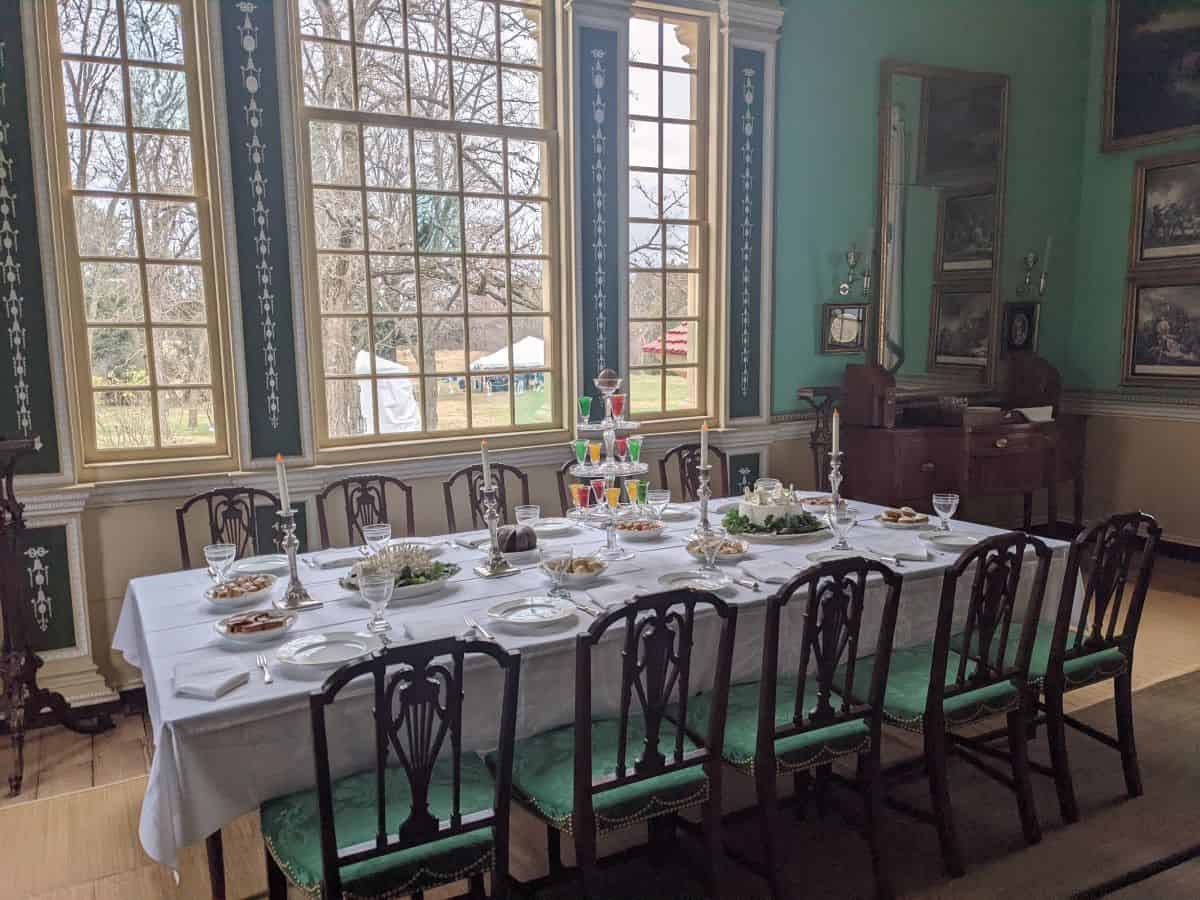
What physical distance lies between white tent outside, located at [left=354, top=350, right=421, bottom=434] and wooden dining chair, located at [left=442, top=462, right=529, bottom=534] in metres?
0.39

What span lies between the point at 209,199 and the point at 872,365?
11.8 ft

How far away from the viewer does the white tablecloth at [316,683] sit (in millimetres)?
1897

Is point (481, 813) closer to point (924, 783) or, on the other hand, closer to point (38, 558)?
point (924, 783)

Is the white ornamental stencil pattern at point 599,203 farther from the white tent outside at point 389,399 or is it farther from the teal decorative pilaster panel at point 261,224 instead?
the teal decorative pilaster panel at point 261,224

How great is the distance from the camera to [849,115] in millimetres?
5312

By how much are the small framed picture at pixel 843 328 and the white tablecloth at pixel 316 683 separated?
238 cm

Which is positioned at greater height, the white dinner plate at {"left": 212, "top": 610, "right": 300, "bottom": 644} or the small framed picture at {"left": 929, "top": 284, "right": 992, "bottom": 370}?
the small framed picture at {"left": 929, "top": 284, "right": 992, "bottom": 370}

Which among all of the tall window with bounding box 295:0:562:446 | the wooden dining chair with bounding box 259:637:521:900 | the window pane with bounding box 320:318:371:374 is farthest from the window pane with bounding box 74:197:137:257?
the wooden dining chair with bounding box 259:637:521:900

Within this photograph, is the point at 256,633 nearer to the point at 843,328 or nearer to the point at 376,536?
the point at 376,536

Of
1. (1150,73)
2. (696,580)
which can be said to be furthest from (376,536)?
(1150,73)

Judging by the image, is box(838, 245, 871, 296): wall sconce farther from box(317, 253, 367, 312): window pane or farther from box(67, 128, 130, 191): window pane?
box(67, 128, 130, 191): window pane

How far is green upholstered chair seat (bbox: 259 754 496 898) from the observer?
1.80 metres

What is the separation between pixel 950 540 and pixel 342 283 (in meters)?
2.91

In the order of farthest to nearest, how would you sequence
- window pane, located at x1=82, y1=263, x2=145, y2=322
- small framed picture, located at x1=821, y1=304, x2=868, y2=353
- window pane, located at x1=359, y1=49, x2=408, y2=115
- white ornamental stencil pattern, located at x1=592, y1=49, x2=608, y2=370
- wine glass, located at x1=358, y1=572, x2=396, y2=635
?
small framed picture, located at x1=821, y1=304, x2=868, y2=353
white ornamental stencil pattern, located at x1=592, y1=49, x2=608, y2=370
window pane, located at x1=359, y1=49, x2=408, y2=115
window pane, located at x1=82, y1=263, x2=145, y2=322
wine glass, located at x1=358, y1=572, x2=396, y2=635
